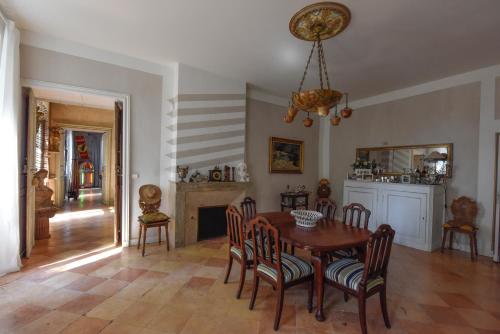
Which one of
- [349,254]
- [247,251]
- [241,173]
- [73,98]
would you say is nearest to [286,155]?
[241,173]

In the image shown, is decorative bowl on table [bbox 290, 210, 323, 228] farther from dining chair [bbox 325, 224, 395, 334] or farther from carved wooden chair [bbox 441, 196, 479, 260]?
carved wooden chair [bbox 441, 196, 479, 260]

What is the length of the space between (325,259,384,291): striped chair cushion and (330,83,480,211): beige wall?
3.10 m

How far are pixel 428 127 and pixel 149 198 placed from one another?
15.8 feet

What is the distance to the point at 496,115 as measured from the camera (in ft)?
11.6

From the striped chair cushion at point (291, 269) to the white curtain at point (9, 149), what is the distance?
8.98 ft

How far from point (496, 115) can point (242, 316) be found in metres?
4.45

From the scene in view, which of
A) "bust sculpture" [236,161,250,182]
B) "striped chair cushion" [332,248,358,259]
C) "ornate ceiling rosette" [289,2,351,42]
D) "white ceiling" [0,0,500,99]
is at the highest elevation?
"white ceiling" [0,0,500,99]

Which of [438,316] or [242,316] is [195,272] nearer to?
[242,316]

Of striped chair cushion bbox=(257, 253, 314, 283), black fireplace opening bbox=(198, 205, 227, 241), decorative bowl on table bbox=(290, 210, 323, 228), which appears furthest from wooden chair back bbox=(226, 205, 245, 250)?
black fireplace opening bbox=(198, 205, 227, 241)

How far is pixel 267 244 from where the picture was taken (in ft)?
6.45

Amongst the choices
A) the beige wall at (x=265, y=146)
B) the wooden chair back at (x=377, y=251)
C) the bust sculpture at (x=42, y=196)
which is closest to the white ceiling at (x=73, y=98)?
the bust sculpture at (x=42, y=196)

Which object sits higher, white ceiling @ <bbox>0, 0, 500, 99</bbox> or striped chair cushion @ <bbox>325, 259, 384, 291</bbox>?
white ceiling @ <bbox>0, 0, 500, 99</bbox>

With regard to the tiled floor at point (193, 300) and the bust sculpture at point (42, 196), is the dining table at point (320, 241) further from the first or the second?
the bust sculpture at point (42, 196)

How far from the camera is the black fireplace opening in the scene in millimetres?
3980
